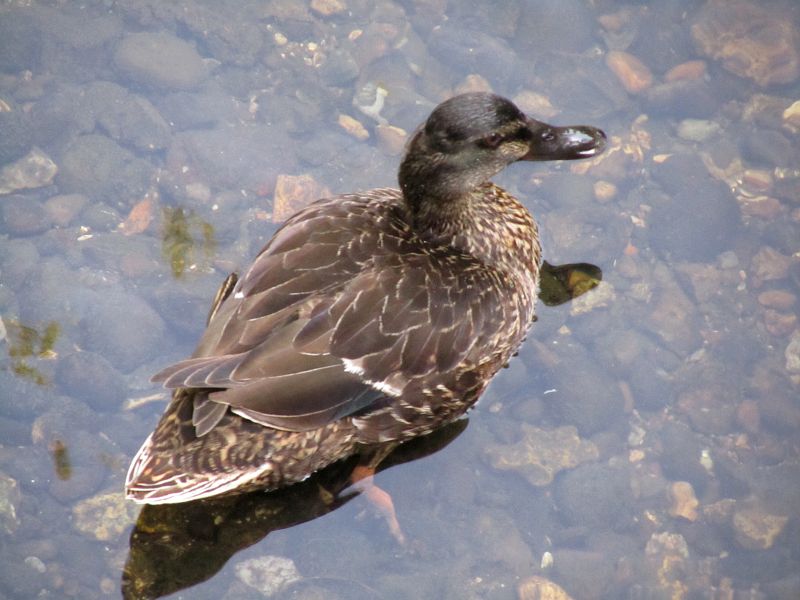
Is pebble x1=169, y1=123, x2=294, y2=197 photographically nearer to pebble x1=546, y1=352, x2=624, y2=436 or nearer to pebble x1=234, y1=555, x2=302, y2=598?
pebble x1=546, y1=352, x2=624, y2=436

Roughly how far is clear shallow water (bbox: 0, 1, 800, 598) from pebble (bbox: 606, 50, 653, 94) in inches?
0.7

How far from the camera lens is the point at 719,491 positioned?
4.84m

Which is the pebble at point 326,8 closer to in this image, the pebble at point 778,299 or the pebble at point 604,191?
the pebble at point 604,191

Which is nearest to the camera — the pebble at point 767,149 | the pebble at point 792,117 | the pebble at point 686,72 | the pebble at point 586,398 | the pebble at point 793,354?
the pebble at point 586,398

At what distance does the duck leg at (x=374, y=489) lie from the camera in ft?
14.7

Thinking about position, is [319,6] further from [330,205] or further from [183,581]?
[183,581]

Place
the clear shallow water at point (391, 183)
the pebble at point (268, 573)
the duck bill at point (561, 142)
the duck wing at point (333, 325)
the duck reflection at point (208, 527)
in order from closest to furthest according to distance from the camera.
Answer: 1. the duck wing at point (333, 325)
2. the duck reflection at point (208, 527)
3. the pebble at point (268, 573)
4. the clear shallow water at point (391, 183)
5. the duck bill at point (561, 142)

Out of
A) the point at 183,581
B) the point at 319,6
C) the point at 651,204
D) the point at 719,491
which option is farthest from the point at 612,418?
the point at 319,6

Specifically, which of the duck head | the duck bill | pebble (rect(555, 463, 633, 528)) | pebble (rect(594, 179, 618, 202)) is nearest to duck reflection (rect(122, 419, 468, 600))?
pebble (rect(555, 463, 633, 528))

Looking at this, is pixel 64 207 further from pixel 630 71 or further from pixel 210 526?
pixel 630 71

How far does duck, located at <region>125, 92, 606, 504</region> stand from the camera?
3.74 meters

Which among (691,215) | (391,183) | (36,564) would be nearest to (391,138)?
(391,183)

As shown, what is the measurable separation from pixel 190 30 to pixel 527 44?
2430mm

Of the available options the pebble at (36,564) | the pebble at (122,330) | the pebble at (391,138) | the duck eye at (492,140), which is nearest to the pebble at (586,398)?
the duck eye at (492,140)
